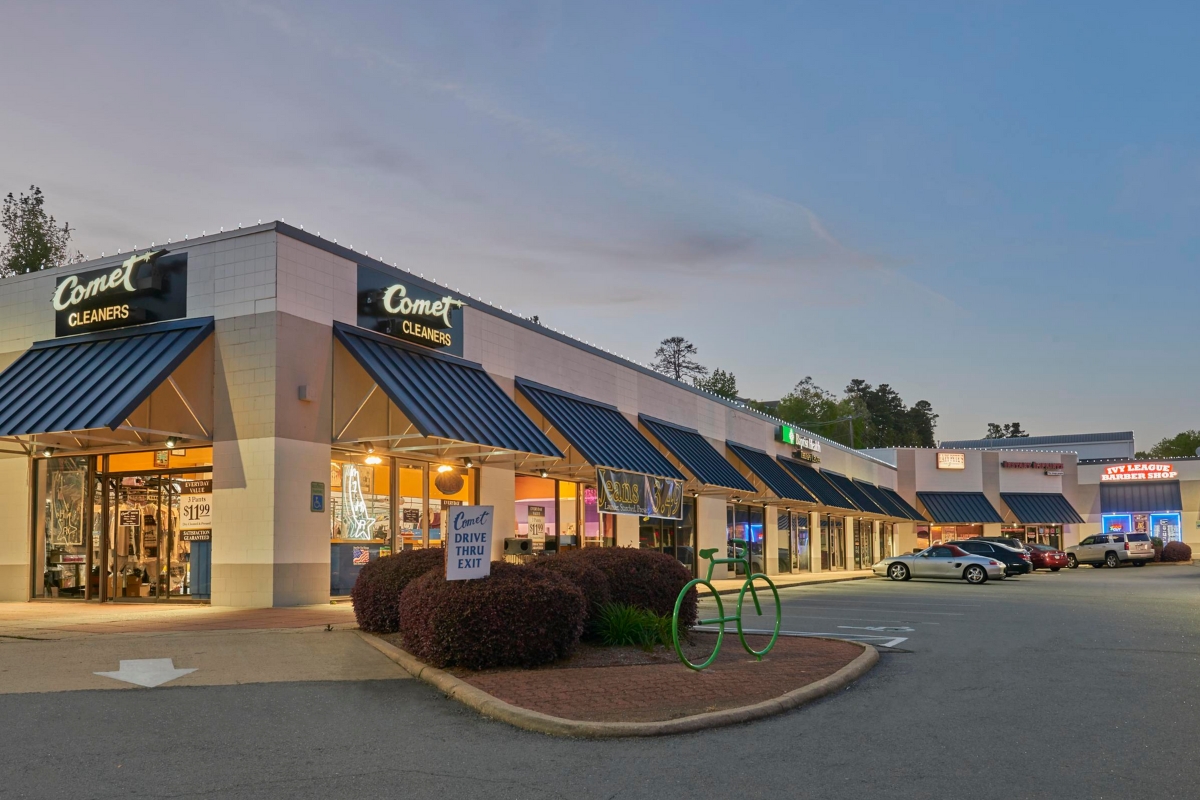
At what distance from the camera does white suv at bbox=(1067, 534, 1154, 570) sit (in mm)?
52938

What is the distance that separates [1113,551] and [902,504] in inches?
493

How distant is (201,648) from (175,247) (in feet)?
32.8

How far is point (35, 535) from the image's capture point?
21.1 m

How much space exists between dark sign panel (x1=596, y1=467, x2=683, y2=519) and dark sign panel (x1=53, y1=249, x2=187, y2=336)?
405 inches

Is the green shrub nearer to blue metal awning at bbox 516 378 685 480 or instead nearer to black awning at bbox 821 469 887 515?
blue metal awning at bbox 516 378 685 480

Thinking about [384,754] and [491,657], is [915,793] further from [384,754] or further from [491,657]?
[491,657]

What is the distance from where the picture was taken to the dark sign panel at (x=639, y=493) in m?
25.9

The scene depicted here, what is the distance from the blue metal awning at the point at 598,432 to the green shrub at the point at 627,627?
1184cm

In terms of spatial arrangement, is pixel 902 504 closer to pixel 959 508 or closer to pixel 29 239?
pixel 959 508

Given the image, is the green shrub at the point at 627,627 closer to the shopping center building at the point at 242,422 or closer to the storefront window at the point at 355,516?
the shopping center building at the point at 242,422

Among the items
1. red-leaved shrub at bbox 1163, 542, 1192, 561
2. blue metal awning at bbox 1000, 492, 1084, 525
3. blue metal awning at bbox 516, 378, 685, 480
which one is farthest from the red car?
blue metal awning at bbox 516, 378, 685, 480

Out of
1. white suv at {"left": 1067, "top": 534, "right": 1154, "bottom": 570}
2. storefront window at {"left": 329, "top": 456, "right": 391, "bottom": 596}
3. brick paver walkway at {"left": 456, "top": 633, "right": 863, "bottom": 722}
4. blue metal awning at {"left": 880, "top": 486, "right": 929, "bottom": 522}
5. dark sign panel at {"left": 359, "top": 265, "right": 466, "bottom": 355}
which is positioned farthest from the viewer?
blue metal awning at {"left": 880, "top": 486, "right": 929, "bottom": 522}

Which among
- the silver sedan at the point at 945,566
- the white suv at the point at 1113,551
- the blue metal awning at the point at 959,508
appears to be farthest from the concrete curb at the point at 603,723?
the blue metal awning at the point at 959,508

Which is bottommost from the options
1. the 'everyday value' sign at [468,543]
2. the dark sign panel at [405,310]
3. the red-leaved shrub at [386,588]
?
the red-leaved shrub at [386,588]
